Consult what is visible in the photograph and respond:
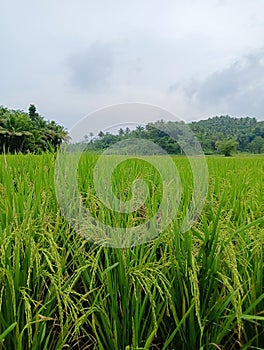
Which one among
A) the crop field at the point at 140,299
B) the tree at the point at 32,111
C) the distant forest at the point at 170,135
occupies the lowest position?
the crop field at the point at 140,299

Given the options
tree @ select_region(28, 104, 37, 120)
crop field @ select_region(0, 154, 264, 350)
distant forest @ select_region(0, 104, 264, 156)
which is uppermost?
tree @ select_region(28, 104, 37, 120)

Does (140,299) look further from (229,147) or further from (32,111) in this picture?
(32,111)

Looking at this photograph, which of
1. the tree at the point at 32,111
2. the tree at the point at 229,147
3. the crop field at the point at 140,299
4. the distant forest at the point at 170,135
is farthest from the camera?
the tree at the point at 32,111

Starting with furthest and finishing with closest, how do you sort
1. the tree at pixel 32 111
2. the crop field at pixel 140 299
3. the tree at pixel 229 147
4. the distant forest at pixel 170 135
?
the tree at pixel 32 111
the tree at pixel 229 147
the distant forest at pixel 170 135
the crop field at pixel 140 299

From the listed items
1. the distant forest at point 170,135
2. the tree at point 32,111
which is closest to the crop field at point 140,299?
the distant forest at point 170,135

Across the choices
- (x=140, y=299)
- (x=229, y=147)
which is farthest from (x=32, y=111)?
(x=140, y=299)

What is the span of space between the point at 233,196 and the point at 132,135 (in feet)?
2.87

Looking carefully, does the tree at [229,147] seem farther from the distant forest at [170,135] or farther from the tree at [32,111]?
the tree at [32,111]

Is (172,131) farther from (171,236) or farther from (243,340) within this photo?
(243,340)

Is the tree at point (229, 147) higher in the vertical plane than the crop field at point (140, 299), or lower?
higher

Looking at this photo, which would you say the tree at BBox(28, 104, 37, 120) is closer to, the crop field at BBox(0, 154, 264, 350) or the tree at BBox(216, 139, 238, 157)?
the tree at BBox(216, 139, 238, 157)

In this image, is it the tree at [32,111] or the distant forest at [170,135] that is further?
the tree at [32,111]

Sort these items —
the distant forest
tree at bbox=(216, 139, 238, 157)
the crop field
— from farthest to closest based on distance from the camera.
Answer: tree at bbox=(216, 139, 238, 157) → the distant forest → the crop field

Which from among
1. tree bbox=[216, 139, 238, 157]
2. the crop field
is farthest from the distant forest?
the crop field
